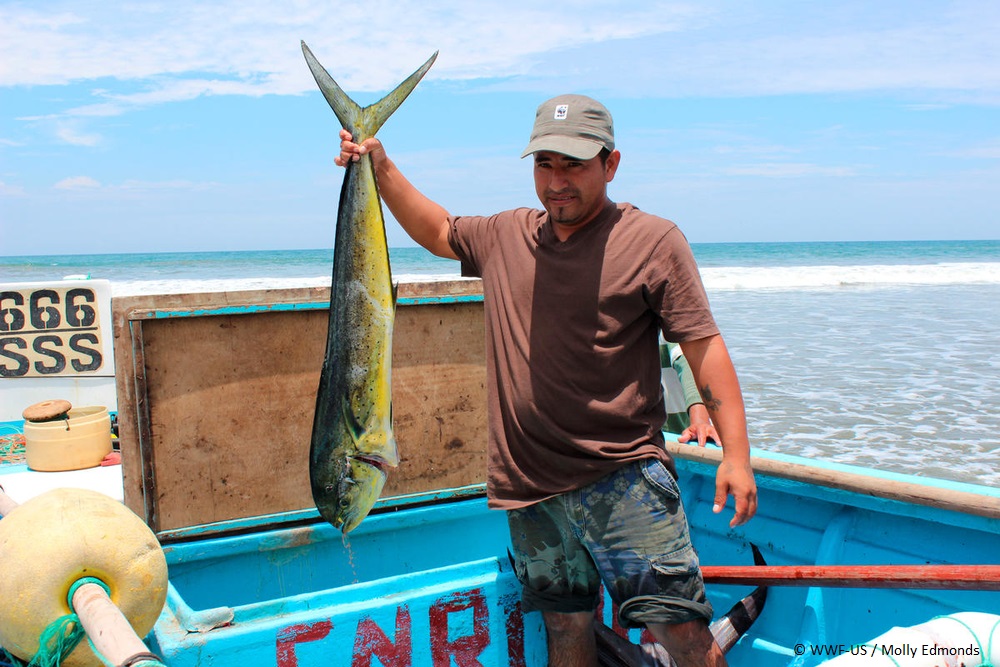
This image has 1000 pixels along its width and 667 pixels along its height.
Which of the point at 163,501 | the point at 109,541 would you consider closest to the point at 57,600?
the point at 109,541

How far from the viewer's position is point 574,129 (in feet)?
8.55

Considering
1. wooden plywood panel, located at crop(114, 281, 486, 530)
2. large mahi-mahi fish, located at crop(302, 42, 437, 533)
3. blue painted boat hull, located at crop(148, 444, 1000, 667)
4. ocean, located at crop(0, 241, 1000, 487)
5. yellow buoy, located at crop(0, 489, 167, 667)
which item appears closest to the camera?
yellow buoy, located at crop(0, 489, 167, 667)

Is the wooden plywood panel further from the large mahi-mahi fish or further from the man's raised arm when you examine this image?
the large mahi-mahi fish

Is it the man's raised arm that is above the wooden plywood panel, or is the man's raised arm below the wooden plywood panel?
above

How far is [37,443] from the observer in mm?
4566

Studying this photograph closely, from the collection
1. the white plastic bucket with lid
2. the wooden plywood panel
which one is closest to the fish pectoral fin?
the wooden plywood panel

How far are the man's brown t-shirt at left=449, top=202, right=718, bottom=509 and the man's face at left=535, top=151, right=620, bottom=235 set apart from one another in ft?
0.17

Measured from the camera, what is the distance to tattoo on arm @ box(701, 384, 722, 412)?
2584 mm

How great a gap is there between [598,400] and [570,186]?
687 millimetres

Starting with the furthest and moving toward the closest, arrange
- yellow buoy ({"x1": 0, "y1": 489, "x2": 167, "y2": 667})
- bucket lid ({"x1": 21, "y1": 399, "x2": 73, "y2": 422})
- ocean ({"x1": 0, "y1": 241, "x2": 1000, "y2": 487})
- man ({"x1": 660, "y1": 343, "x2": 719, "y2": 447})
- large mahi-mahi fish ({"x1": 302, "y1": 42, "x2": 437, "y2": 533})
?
ocean ({"x1": 0, "y1": 241, "x2": 1000, "y2": 487}) → bucket lid ({"x1": 21, "y1": 399, "x2": 73, "y2": 422}) → man ({"x1": 660, "y1": 343, "x2": 719, "y2": 447}) → large mahi-mahi fish ({"x1": 302, "y1": 42, "x2": 437, "y2": 533}) → yellow buoy ({"x1": 0, "y1": 489, "x2": 167, "y2": 667})

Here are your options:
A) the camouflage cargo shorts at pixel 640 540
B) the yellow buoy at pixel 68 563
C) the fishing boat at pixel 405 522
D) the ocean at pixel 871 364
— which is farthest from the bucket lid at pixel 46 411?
the camouflage cargo shorts at pixel 640 540

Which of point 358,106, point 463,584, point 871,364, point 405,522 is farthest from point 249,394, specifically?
point 871,364

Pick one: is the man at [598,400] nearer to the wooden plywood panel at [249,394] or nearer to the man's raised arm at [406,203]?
the man's raised arm at [406,203]

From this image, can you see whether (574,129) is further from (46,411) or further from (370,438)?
(46,411)
